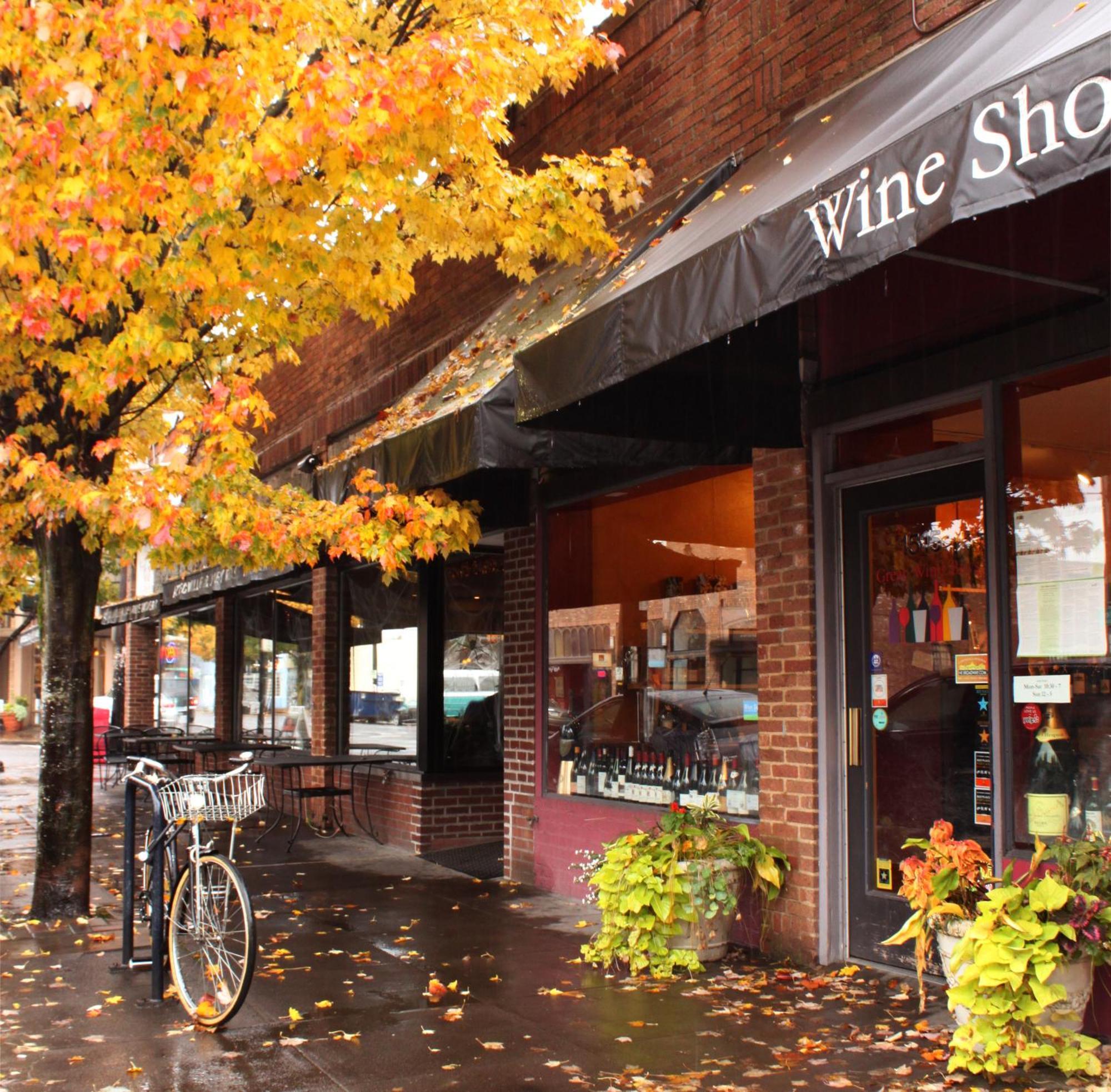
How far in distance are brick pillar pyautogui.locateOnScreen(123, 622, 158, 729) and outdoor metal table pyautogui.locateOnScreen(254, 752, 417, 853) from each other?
1130 cm

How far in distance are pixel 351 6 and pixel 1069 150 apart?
5898 mm

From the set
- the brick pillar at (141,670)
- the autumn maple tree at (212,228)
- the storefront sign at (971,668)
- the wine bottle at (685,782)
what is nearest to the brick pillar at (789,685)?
the storefront sign at (971,668)

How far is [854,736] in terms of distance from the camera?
6418 mm

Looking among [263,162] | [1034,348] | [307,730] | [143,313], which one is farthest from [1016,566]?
[307,730]

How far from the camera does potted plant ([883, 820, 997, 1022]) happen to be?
5105mm

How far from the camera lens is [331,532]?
299 inches

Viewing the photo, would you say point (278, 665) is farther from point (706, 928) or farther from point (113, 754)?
point (706, 928)

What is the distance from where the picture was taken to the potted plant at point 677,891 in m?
6.35

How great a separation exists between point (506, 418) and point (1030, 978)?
12.2ft

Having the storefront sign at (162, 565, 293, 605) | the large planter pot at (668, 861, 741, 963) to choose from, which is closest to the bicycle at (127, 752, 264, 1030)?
the large planter pot at (668, 861, 741, 963)

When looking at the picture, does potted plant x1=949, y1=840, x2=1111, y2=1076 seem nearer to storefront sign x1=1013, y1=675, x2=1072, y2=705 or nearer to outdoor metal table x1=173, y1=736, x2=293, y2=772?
storefront sign x1=1013, y1=675, x2=1072, y2=705

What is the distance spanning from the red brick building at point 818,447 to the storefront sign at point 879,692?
0.03 meters

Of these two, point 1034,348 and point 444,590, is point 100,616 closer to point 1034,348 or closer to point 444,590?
point 444,590

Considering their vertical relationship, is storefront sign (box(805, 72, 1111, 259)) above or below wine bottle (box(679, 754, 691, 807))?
above
